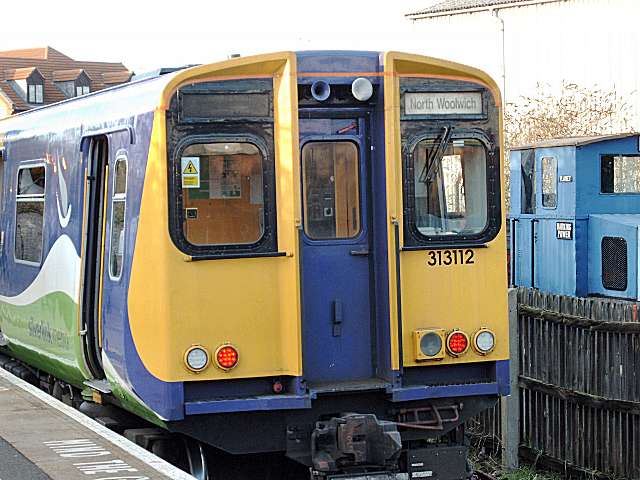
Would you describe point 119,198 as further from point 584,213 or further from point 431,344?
point 584,213

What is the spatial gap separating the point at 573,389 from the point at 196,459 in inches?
153

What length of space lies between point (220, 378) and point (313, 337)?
0.70m

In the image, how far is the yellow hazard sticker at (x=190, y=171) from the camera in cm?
833

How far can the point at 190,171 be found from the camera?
27.4ft

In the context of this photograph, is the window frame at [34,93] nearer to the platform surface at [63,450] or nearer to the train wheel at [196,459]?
the platform surface at [63,450]

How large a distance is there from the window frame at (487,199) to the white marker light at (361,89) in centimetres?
45

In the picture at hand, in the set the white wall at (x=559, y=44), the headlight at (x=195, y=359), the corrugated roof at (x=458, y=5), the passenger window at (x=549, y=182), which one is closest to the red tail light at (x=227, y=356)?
the headlight at (x=195, y=359)

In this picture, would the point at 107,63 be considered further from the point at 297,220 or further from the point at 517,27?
the point at 297,220

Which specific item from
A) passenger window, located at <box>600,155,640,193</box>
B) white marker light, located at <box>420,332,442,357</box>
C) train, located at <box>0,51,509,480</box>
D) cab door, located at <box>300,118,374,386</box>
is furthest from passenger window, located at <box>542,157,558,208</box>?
cab door, located at <box>300,118,374,386</box>

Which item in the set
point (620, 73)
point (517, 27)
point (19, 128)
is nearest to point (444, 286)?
point (19, 128)

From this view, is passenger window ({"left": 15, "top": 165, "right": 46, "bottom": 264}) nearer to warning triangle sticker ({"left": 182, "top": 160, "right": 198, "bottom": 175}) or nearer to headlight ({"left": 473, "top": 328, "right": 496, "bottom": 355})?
warning triangle sticker ({"left": 182, "top": 160, "right": 198, "bottom": 175})

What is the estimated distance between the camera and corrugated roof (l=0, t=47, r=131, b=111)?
216 feet

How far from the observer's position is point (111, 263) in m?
9.24

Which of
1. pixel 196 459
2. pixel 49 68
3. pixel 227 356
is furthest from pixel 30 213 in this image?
pixel 49 68
